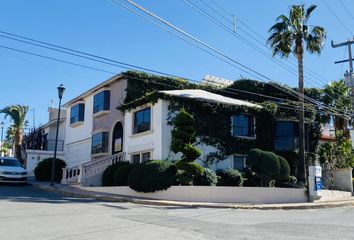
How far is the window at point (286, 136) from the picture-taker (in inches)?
1220

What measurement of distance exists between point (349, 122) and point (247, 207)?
73.4 feet

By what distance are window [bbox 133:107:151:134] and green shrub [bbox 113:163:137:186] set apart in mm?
3660

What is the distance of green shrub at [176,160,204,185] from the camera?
22.1 meters

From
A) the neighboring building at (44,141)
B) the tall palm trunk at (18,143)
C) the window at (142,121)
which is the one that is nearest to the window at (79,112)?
the neighboring building at (44,141)

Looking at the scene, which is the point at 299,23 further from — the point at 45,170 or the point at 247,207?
the point at 45,170

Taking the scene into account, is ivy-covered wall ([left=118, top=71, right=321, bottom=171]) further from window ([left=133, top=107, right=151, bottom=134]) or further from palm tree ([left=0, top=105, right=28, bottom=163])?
palm tree ([left=0, top=105, right=28, bottom=163])

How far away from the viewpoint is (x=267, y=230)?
40.2 feet

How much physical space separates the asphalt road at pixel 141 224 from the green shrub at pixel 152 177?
4515mm

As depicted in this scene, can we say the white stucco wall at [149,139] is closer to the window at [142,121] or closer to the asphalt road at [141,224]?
the window at [142,121]

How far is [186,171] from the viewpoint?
872 inches

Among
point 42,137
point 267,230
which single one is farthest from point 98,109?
point 267,230

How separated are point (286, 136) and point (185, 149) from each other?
39.2 ft

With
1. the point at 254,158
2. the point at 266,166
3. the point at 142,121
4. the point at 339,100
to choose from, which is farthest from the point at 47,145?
the point at 339,100

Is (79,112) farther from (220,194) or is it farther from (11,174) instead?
(220,194)
